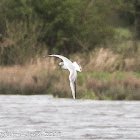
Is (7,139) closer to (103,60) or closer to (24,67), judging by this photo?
(24,67)

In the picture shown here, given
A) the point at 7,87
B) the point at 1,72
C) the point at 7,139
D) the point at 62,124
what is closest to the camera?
the point at 7,139

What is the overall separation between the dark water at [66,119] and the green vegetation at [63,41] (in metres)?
2.94

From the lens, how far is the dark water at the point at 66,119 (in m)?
12.5

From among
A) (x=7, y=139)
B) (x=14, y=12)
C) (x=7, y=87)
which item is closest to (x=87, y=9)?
(x=14, y=12)

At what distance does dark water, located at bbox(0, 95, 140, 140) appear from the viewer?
491 inches

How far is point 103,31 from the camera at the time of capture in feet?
95.3

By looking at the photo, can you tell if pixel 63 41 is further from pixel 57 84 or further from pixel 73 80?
pixel 73 80

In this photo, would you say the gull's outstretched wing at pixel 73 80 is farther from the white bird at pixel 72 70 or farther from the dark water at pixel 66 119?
the dark water at pixel 66 119

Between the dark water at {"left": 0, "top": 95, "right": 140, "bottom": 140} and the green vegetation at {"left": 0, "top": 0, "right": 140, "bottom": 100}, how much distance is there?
2940 mm

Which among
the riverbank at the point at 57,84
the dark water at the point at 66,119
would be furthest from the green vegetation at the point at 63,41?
the dark water at the point at 66,119

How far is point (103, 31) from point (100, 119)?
1427 cm

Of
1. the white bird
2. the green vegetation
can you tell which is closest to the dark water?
the white bird

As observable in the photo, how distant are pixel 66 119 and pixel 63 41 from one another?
45.2ft

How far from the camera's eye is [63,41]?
2866 centimetres
